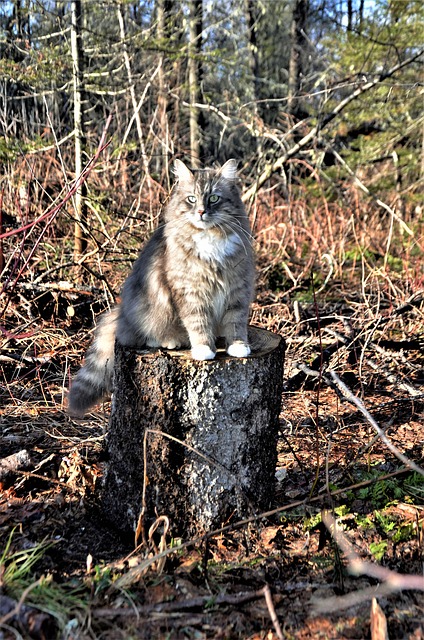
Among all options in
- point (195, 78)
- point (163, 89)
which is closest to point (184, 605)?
point (163, 89)

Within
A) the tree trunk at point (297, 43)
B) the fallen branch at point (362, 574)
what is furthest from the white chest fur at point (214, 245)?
the tree trunk at point (297, 43)

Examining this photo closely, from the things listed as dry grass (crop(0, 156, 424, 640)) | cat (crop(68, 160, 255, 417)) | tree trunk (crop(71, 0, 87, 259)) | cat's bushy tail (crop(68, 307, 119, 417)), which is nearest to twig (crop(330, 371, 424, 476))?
dry grass (crop(0, 156, 424, 640))

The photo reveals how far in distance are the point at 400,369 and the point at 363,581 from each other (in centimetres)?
263

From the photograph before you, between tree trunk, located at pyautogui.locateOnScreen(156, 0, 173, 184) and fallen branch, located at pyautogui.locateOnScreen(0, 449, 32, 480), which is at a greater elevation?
tree trunk, located at pyautogui.locateOnScreen(156, 0, 173, 184)

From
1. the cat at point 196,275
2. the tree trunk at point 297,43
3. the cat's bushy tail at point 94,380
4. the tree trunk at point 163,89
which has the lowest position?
the cat's bushy tail at point 94,380

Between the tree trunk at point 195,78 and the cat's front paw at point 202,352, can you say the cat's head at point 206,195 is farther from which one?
the tree trunk at point 195,78

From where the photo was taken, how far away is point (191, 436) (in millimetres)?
2562

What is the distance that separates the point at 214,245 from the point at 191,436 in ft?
3.32

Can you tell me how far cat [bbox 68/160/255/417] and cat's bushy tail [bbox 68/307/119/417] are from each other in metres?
0.34

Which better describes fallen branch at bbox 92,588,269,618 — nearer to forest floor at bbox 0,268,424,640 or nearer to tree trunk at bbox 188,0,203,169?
forest floor at bbox 0,268,424,640

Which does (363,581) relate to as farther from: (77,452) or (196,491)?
(77,452)

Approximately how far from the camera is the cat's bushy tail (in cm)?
334

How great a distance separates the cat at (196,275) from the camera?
9.40 feet

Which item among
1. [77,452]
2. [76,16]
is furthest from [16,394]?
[76,16]
